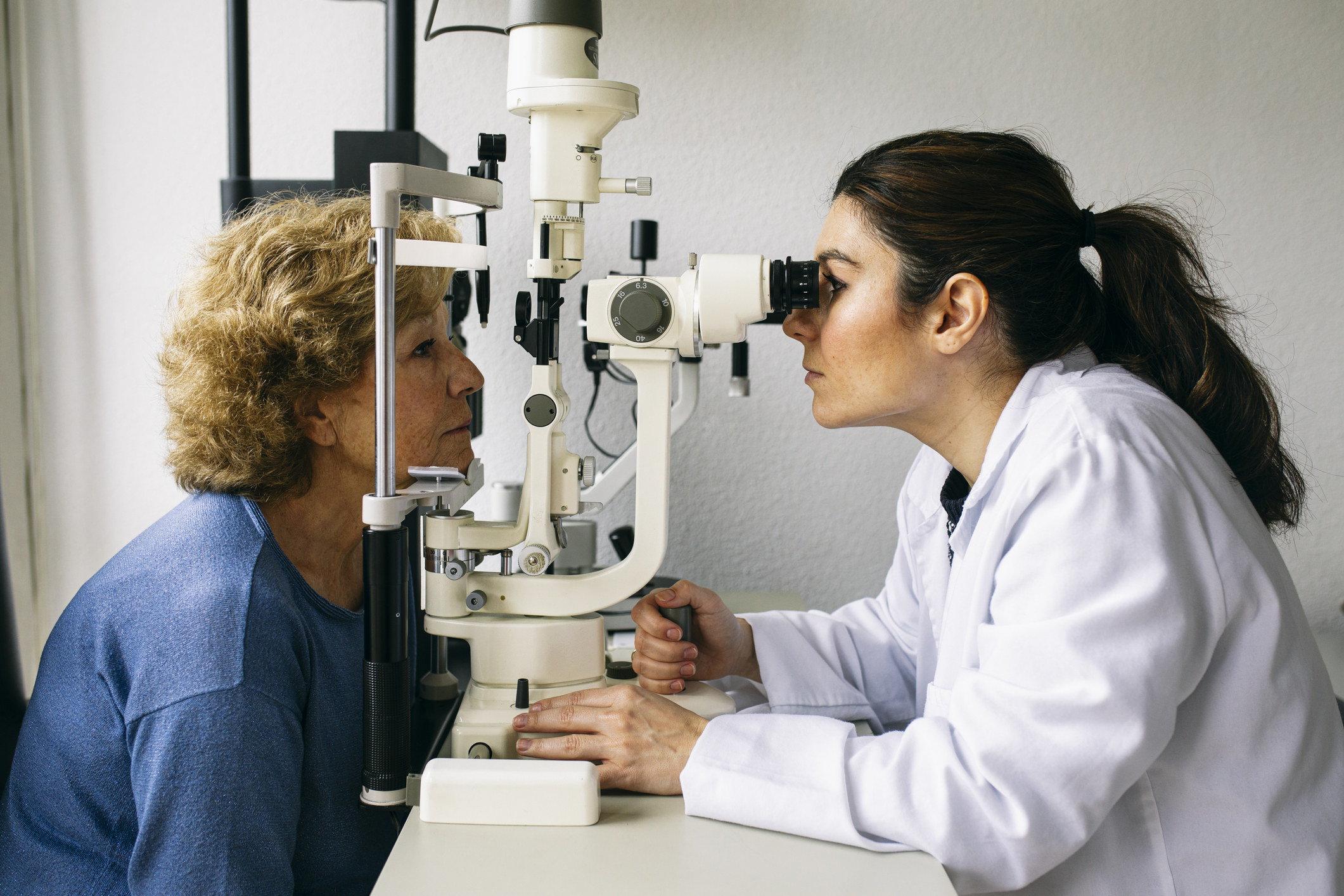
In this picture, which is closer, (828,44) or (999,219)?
(999,219)

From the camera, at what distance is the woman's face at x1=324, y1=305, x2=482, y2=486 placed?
3.57ft

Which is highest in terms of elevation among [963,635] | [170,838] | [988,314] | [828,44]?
[828,44]

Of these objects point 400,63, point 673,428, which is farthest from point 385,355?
point 400,63

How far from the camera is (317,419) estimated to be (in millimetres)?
1084

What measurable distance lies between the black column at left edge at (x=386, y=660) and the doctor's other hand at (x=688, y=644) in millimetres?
309

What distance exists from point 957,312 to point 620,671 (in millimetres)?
593

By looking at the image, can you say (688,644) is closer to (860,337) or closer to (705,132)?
(860,337)

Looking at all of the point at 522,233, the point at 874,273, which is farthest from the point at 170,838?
the point at 522,233

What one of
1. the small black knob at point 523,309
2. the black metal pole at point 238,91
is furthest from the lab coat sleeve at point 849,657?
the black metal pole at point 238,91

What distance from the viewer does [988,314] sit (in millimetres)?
1067

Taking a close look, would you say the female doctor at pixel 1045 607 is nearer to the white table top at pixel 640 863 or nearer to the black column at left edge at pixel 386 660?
the white table top at pixel 640 863

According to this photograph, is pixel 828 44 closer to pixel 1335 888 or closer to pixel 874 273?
pixel 874 273

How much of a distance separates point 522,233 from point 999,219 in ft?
4.21

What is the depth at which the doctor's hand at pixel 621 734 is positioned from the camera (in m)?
0.90
